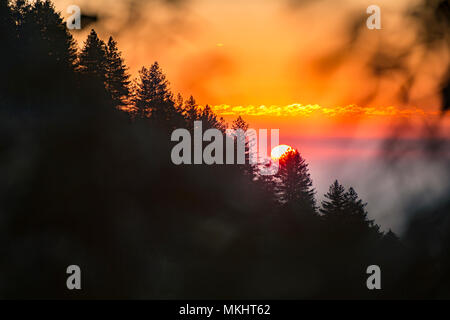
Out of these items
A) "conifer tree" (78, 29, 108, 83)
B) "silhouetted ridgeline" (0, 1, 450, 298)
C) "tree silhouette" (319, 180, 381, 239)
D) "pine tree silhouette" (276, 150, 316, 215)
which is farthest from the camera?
"pine tree silhouette" (276, 150, 316, 215)

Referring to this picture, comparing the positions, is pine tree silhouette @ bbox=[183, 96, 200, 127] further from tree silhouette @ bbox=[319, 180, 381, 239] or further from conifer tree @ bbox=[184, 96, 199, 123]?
tree silhouette @ bbox=[319, 180, 381, 239]

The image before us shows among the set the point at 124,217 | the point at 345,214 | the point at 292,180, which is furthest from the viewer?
the point at 292,180

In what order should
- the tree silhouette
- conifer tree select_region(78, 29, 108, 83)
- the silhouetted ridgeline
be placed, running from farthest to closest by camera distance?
conifer tree select_region(78, 29, 108, 83) < the tree silhouette < the silhouetted ridgeline

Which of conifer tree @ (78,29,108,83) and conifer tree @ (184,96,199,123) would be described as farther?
conifer tree @ (184,96,199,123)

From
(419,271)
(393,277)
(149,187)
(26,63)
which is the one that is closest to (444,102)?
(419,271)

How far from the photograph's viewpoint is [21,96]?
101 ft

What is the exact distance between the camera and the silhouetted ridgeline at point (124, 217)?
2478 cm

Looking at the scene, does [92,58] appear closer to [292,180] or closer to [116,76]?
[116,76]

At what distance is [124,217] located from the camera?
28.7 meters

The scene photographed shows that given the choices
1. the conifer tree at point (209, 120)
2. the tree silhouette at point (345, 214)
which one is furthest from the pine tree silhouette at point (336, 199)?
the conifer tree at point (209, 120)

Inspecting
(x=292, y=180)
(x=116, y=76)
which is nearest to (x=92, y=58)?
(x=116, y=76)

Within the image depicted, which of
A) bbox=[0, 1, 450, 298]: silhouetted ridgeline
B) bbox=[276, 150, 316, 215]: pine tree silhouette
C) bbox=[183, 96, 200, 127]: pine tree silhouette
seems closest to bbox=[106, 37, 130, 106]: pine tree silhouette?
bbox=[0, 1, 450, 298]: silhouetted ridgeline

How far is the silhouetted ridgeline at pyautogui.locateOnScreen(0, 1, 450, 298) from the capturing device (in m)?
24.8

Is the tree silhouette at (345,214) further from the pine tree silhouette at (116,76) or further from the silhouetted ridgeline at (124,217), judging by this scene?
A: the pine tree silhouette at (116,76)
